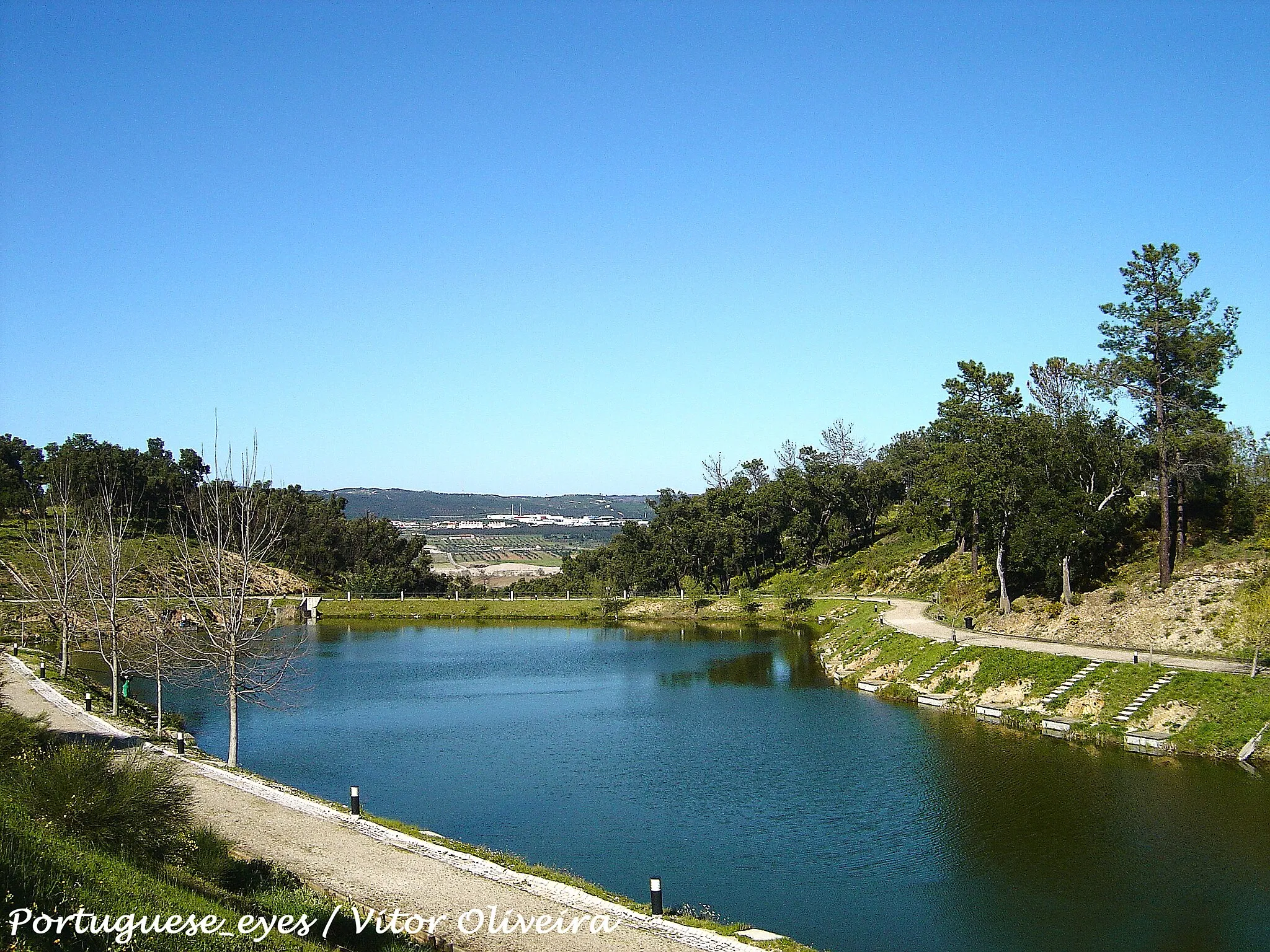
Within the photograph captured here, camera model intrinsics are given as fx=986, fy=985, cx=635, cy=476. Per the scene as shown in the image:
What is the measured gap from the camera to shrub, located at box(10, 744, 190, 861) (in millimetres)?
13664

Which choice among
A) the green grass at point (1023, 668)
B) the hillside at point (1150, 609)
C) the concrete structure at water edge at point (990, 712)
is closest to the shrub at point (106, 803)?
the concrete structure at water edge at point (990, 712)

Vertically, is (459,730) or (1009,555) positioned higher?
(1009,555)

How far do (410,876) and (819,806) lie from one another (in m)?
14.0

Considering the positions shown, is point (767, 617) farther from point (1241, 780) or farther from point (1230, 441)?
point (1241, 780)

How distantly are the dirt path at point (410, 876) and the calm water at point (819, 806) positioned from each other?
4.37 metres

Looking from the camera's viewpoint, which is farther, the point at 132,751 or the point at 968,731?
the point at 968,731

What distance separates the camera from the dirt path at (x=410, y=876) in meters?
15.3

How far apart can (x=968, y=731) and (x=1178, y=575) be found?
51.4 ft

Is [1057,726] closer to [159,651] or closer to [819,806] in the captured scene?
[819,806]

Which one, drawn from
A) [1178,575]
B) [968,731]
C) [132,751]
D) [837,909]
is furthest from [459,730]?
[1178,575]

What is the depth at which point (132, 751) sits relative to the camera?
2505 cm

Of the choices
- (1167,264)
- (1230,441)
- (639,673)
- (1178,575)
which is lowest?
(639,673)

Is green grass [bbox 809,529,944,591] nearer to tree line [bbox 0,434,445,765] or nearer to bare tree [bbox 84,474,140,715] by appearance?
tree line [bbox 0,434,445,765]

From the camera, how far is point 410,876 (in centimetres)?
1784
